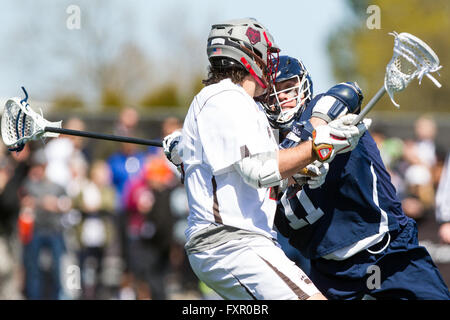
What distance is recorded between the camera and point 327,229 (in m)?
4.84

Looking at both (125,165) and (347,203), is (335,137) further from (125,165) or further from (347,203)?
(125,165)

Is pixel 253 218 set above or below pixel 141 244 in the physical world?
below

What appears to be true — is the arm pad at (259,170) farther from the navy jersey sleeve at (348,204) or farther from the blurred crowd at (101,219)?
the blurred crowd at (101,219)

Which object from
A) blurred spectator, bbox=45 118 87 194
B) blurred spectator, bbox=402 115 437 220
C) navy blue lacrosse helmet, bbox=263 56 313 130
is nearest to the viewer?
navy blue lacrosse helmet, bbox=263 56 313 130

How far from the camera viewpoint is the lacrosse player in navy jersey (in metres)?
4.77

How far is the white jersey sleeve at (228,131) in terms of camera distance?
407cm

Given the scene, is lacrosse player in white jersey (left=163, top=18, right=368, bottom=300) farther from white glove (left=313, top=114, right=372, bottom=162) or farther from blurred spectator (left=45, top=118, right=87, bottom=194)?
blurred spectator (left=45, top=118, right=87, bottom=194)

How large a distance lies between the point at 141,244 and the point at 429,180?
4.05 metres

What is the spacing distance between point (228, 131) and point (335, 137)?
22.2 inches

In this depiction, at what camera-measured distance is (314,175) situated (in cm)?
441

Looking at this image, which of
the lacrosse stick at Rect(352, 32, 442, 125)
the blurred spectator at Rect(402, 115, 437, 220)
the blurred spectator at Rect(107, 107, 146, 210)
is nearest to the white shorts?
the lacrosse stick at Rect(352, 32, 442, 125)

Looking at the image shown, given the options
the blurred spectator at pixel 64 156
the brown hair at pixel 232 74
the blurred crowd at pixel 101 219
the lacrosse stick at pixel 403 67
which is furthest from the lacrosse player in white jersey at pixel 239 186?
the blurred spectator at pixel 64 156
